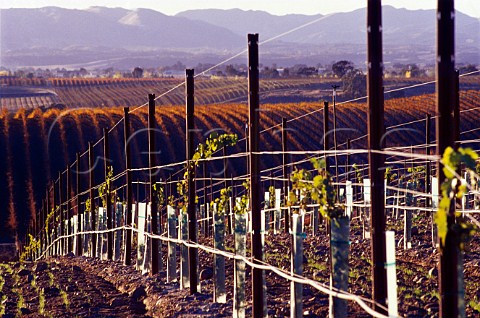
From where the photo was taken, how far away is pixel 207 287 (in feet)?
46.4

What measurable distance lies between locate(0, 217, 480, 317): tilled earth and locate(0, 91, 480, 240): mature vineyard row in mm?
24605

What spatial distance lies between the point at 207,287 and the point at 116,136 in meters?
39.4

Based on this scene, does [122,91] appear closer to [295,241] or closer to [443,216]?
[295,241]

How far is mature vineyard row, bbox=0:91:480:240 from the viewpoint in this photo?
46594 mm

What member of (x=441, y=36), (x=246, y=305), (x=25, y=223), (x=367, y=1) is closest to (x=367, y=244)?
(x=246, y=305)

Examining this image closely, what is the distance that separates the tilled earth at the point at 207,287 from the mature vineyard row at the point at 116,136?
24.6 m

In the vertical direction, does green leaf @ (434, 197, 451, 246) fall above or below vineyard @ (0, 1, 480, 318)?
above

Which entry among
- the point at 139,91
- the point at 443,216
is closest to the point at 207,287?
the point at 443,216

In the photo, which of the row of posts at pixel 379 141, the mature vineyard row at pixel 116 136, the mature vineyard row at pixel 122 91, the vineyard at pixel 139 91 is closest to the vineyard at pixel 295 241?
the row of posts at pixel 379 141

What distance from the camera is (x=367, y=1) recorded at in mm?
7555

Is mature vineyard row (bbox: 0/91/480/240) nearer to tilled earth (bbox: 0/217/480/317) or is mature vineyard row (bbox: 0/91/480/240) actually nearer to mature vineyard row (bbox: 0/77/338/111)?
tilled earth (bbox: 0/217/480/317)

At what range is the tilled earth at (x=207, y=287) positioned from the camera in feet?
38.5

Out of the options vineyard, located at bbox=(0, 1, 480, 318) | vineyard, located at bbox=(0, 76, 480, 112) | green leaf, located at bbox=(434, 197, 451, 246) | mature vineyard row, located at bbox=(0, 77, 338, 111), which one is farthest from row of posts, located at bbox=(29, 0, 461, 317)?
mature vineyard row, located at bbox=(0, 77, 338, 111)

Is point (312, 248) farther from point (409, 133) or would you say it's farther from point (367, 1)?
point (409, 133)
